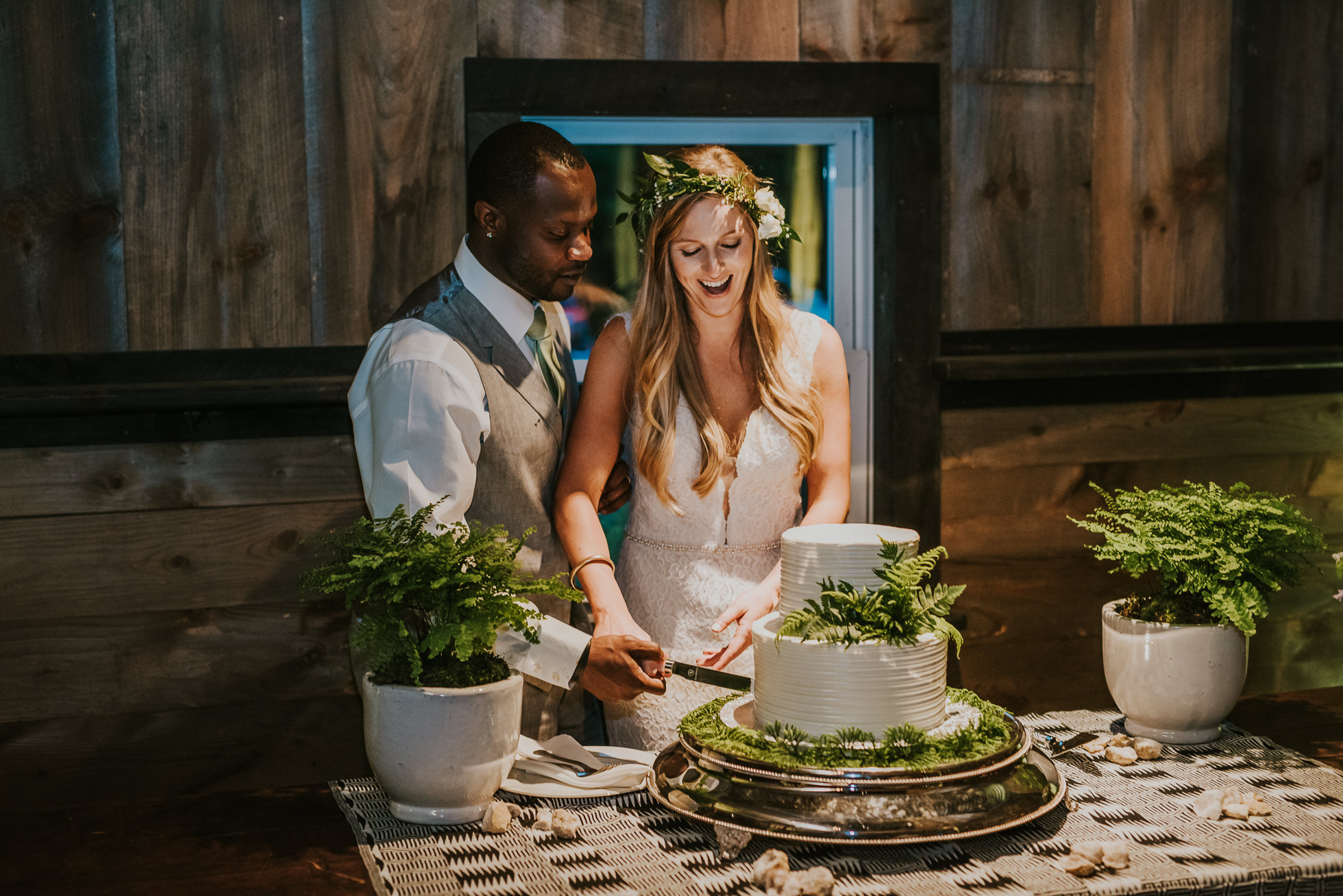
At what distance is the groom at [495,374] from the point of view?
2.08 metres

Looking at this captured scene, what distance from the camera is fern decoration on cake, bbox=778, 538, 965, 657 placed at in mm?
1487

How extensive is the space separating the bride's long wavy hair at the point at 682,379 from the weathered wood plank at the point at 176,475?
2.55 feet

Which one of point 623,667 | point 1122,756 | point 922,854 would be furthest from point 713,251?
point 922,854

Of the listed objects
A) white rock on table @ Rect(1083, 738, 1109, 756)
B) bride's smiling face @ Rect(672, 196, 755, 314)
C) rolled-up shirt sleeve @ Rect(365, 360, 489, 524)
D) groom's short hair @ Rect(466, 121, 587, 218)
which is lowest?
white rock on table @ Rect(1083, 738, 1109, 756)

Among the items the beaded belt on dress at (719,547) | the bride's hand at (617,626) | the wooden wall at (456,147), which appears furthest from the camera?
the wooden wall at (456,147)

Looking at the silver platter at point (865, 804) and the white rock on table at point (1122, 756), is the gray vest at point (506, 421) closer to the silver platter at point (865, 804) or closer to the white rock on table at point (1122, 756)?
the silver platter at point (865, 804)

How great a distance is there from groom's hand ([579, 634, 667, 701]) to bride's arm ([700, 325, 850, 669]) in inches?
14.4

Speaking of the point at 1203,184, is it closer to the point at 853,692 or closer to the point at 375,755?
the point at 853,692

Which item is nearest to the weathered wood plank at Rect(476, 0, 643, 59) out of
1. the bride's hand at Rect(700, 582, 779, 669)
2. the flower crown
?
the flower crown

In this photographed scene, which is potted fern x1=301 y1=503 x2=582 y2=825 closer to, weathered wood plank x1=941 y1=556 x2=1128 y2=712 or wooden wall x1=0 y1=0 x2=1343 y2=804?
wooden wall x1=0 y1=0 x2=1343 y2=804

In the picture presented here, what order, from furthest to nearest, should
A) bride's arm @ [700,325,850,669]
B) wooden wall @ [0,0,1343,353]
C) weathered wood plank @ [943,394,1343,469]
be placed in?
1. weathered wood plank @ [943,394,1343,469]
2. wooden wall @ [0,0,1343,353]
3. bride's arm @ [700,325,850,669]

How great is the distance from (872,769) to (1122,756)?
524mm

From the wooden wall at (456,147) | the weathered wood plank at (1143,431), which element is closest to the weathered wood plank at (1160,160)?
the wooden wall at (456,147)

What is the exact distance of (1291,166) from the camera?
336 cm
